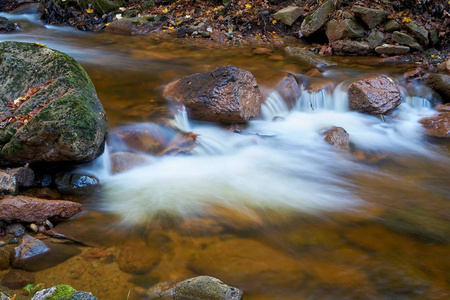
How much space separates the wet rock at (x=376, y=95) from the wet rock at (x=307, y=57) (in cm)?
165

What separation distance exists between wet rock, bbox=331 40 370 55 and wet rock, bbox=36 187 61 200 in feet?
25.7

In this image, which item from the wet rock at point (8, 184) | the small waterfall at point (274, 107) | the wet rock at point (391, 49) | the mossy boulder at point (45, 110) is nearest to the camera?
the wet rock at point (8, 184)

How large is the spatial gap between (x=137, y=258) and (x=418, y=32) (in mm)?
8798

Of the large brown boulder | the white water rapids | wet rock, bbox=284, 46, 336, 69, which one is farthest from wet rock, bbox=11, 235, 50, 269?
wet rock, bbox=284, 46, 336, 69

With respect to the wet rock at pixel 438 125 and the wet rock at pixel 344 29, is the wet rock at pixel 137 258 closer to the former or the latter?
the wet rock at pixel 438 125

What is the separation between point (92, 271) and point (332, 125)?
5135mm

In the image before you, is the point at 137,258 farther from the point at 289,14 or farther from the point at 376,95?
the point at 289,14

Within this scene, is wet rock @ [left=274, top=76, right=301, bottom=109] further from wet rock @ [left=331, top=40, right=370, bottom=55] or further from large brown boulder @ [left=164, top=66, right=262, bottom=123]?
wet rock @ [left=331, top=40, right=370, bottom=55]

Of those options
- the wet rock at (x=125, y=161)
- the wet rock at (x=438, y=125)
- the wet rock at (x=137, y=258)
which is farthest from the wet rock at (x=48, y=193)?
the wet rock at (x=438, y=125)

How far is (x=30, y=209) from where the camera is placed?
3881 millimetres

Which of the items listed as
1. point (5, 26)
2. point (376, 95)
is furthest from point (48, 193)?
point (5, 26)

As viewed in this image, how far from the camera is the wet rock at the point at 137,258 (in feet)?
11.2

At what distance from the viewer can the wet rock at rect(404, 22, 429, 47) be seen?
30.7 feet

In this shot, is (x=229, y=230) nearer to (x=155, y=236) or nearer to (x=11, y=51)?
(x=155, y=236)
